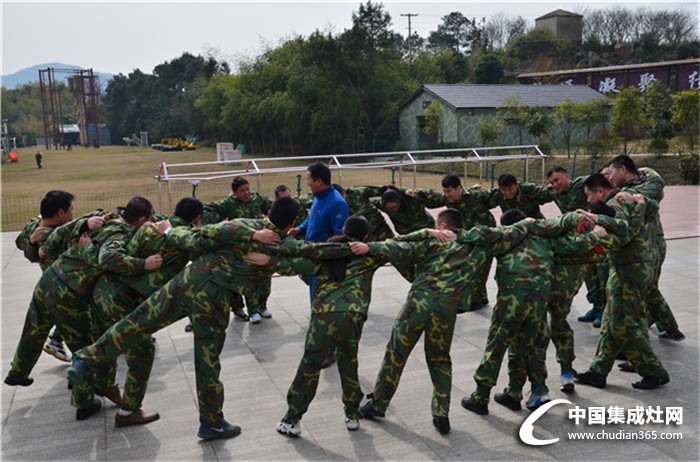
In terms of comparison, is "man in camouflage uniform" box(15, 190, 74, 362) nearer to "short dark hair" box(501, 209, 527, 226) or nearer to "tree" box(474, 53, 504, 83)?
"short dark hair" box(501, 209, 527, 226)

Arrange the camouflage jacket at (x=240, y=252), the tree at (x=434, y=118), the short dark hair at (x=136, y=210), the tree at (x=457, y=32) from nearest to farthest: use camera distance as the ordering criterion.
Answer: the camouflage jacket at (x=240, y=252) < the short dark hair at (x=136, y=210) < the tree at (x=434, y=118) < the tree at (x=457, y=32)

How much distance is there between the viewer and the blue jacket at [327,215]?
6930 millimetres

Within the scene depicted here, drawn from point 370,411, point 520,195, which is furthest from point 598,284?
point 370,411

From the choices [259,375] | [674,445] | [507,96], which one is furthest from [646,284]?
[507,96]

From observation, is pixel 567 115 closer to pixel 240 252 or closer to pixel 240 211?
pixel 240 211

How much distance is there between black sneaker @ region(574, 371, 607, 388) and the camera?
20.4 feet

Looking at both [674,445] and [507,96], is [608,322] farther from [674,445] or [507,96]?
[507,96]

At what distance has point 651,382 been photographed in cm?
614

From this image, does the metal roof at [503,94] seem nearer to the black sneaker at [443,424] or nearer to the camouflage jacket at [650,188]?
the camouflage jacket at [650,188]

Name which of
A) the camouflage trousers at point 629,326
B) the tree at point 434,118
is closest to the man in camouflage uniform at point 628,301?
the camouflage trousers at point 629,326

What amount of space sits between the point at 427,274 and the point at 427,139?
119 feet

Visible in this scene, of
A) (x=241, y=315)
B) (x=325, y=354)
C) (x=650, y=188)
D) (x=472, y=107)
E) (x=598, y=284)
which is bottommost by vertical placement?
(x=241, y=315)

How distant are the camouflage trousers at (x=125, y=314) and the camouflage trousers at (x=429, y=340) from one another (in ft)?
6.40

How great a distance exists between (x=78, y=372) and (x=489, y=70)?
4710cm
